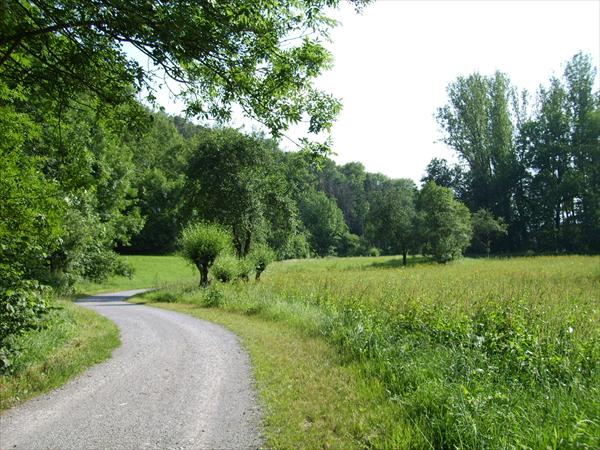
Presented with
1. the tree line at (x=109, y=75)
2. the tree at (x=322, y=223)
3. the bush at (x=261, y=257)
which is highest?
the tree at (x=322, y=223)

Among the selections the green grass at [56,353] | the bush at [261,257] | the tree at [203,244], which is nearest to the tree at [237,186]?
the bush at [261,257]

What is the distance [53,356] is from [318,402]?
19.2 ft

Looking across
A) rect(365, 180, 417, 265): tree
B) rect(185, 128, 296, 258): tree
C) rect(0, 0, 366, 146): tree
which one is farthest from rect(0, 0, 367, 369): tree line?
rect(365, 180, 417, 265): tree

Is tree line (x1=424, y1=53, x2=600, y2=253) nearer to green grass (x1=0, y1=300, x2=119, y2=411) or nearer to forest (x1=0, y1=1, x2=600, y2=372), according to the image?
forest (x1=0, y1=1, x2=600, y2=372)

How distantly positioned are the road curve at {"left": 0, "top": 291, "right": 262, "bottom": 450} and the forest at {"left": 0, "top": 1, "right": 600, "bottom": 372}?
1.85m

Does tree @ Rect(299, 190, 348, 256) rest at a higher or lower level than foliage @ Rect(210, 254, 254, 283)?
higher

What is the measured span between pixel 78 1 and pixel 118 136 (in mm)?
2860

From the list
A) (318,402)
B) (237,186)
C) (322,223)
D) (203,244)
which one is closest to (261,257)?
(203,244)

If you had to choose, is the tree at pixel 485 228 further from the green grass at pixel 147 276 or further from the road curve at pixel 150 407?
the road curve at pixel 150 407

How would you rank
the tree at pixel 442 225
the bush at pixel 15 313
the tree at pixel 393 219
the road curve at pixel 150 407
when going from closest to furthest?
the road curve at pixel 150 407 → the bush at pixel 15 313 → the tree at pixel 442 225 → the tree at pixel 393 219

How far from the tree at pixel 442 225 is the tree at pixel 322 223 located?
42619 mm

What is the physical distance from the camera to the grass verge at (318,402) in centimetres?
465

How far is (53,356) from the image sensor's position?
27.1 ft

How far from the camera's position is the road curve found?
4867mm
